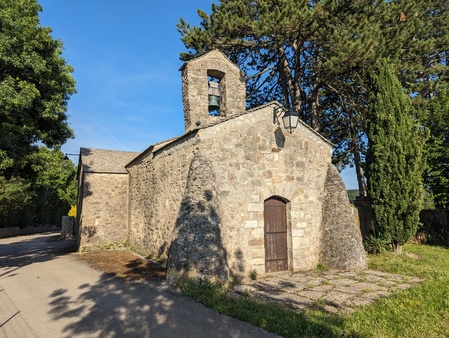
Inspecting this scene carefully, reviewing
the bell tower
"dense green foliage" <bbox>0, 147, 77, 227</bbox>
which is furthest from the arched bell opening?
"dense green foliage" <bbox>0, 147, 77, 227</bbox>

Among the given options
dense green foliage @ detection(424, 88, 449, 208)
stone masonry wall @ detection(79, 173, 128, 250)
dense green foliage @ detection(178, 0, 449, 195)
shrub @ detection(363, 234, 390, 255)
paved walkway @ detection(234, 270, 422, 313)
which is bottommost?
paved walkway @ detection(234, 270, 422, 313)

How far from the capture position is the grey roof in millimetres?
13940

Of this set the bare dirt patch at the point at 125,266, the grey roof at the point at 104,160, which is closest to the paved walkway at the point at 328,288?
the bare dirt patch at the point at 125,266

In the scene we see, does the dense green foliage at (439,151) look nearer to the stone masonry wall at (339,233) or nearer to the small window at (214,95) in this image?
the stone masonry wall at (339,233)

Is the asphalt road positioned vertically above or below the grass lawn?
below

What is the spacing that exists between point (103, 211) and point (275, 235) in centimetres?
913

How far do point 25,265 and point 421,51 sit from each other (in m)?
18.6

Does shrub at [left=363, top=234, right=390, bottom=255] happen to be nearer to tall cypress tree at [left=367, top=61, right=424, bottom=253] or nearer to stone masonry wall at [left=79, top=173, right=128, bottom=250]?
tall cypress tree at [left=367, top=61, right=424, bottom=253]

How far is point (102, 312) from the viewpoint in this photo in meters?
5.10

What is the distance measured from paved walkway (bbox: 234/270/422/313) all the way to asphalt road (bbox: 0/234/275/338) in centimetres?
171

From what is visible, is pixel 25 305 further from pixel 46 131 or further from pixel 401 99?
pixel 401 99

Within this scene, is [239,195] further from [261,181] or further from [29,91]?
[29,91]

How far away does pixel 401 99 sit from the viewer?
10.6 metres

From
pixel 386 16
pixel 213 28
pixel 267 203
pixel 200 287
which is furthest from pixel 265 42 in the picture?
pixel 200 287
